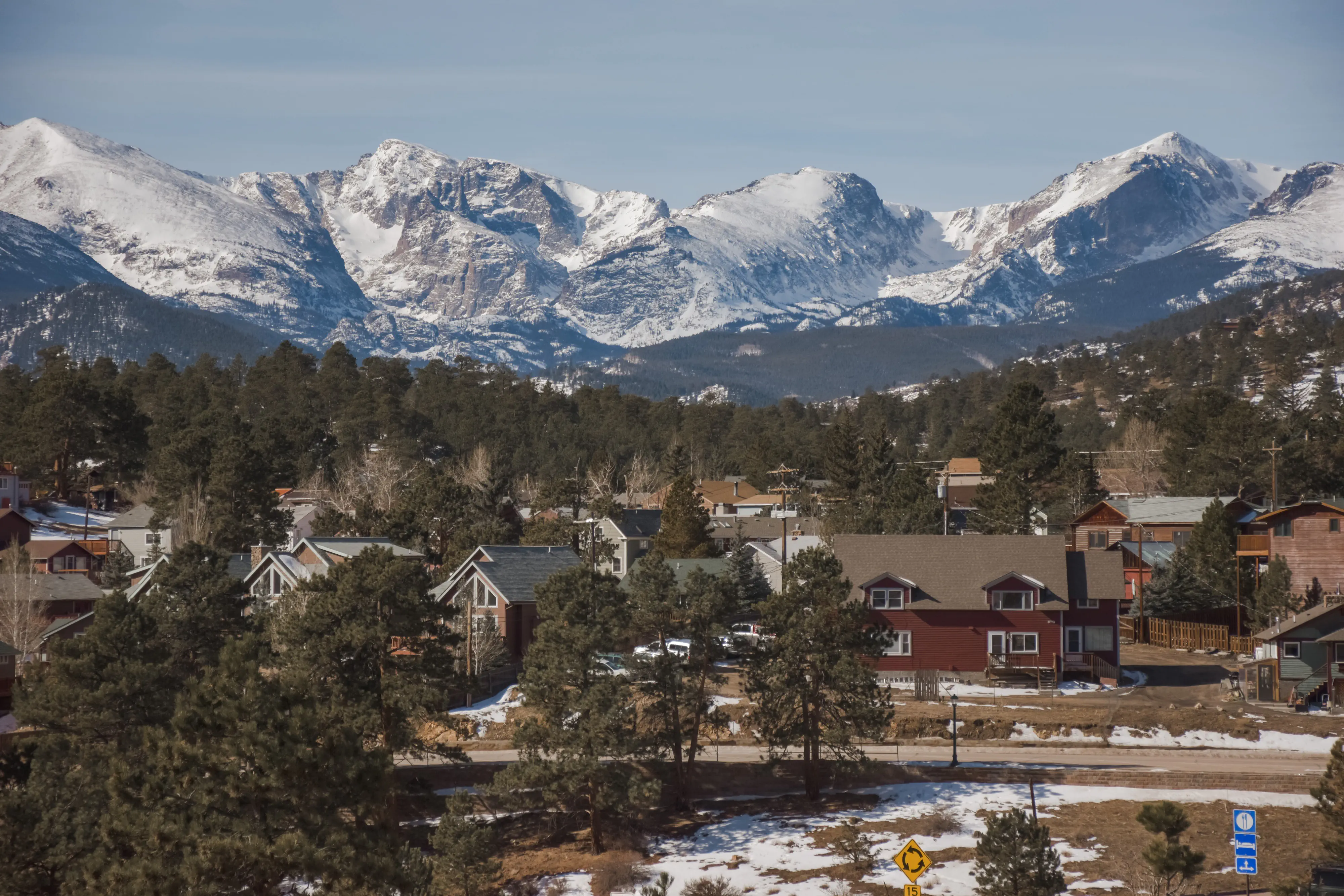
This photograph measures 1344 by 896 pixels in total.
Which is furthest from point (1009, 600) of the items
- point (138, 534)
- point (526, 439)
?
point (526, 439)

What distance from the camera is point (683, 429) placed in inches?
6801

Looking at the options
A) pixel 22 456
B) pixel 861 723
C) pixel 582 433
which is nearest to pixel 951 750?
pixel 861 723

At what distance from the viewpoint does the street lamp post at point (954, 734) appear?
47312 mm

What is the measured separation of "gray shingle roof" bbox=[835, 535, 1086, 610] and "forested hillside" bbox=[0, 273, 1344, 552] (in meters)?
20.0

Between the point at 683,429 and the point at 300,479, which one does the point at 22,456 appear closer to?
the point at 300,479

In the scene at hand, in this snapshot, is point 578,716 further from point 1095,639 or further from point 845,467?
point 845,467

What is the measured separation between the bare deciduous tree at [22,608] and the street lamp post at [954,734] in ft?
120

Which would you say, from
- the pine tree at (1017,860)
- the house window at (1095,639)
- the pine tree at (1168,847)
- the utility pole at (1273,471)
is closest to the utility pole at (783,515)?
the house window at (1095,639)

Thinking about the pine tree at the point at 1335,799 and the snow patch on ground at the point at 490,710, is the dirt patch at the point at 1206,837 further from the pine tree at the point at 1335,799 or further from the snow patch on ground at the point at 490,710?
the snow patch on ground at the point at 490,710

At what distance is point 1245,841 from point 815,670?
1837 centimetres

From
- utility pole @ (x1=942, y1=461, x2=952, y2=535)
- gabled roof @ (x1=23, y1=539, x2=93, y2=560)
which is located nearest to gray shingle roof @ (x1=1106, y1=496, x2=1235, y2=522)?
utility pole @ (x1=942, y1=461, x2=952, y2=535)

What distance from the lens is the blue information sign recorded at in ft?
94.2

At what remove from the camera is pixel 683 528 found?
270 feet

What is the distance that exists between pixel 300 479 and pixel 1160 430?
269 feet
